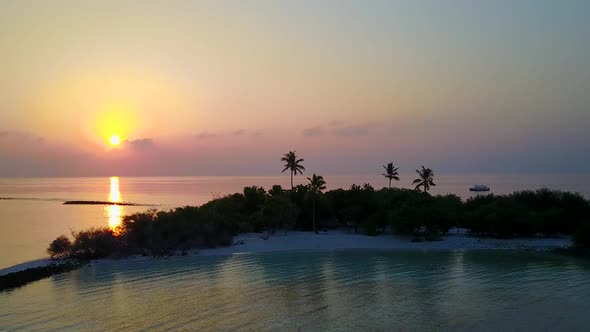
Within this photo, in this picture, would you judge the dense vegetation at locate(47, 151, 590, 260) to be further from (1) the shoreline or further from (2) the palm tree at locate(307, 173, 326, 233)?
(1) the shoreline

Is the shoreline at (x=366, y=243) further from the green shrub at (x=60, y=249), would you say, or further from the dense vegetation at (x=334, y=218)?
the green shrub at (x=60, y=249)

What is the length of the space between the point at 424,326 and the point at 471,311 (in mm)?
4097

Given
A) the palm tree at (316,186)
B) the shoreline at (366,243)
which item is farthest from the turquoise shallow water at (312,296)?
the palm tree at (316,186)

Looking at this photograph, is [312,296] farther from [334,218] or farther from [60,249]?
[334,218]

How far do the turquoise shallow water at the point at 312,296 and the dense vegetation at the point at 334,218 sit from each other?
14.0 ft

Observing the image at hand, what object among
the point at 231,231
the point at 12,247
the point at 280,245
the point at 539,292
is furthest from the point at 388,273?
the point at 12,247

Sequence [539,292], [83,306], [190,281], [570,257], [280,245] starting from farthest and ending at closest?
1. [280,245]
2. [570,257]
3. [190,281]
4. [539,292]
5. [83,306]

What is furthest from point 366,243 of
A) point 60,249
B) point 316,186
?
point 60,249

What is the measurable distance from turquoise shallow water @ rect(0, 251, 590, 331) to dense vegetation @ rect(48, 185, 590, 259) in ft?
14.0

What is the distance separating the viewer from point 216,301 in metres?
27.2

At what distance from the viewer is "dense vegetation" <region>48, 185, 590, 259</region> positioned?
46.5 meters

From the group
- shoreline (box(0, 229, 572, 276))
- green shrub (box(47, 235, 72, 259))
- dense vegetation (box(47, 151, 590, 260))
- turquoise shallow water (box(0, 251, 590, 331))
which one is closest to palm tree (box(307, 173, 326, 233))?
dense vegetation (box(47, 151, 590, 260))

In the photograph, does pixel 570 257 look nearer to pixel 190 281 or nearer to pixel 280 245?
pixel 280 245

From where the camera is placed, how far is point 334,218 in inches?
2670
